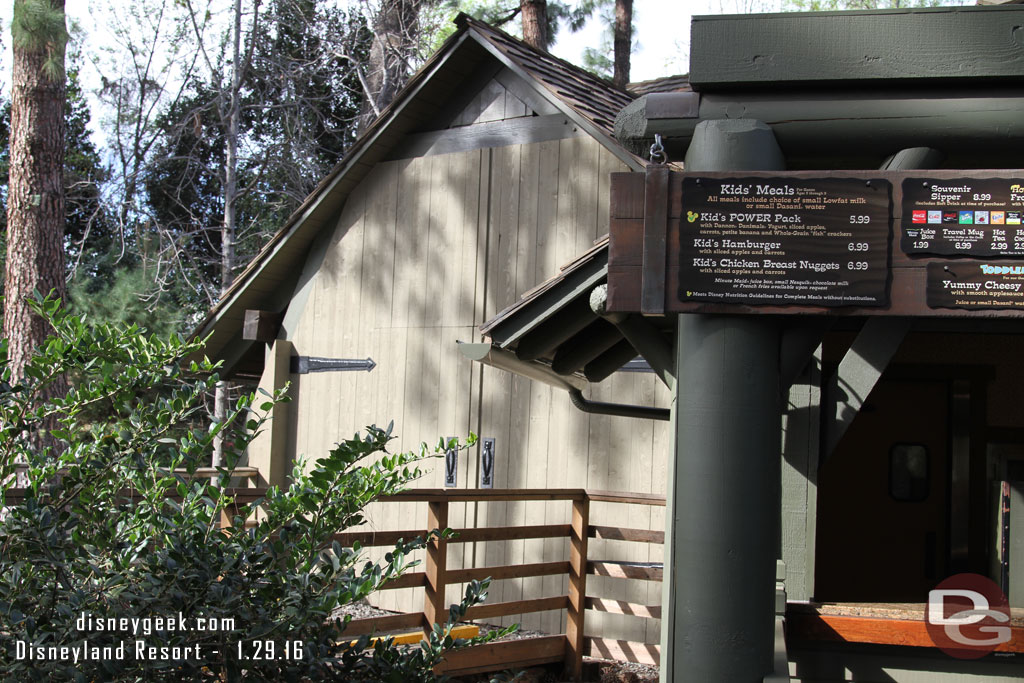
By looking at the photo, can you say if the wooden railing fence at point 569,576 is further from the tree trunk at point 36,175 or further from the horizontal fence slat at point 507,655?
the tree trunk at point 36,175

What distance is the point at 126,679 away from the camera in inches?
121

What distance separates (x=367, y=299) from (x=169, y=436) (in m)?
5.79

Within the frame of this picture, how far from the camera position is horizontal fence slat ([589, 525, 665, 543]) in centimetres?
732

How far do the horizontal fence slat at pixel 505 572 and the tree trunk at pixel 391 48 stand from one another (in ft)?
38.1

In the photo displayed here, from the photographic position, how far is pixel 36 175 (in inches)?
430

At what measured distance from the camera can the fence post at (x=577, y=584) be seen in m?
7.50

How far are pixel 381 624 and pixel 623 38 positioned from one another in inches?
623

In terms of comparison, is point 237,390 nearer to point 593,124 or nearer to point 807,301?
point 593,124

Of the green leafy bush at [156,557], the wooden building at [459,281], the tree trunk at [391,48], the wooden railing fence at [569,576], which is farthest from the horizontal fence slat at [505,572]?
the tree trunk at [391,48]

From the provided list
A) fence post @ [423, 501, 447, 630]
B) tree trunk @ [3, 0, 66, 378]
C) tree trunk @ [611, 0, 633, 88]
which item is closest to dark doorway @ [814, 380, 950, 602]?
fence post @ [423, 501, 447, 630]

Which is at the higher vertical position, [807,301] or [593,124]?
[593,124]

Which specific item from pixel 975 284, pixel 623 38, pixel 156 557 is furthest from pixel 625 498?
pixel 623 38

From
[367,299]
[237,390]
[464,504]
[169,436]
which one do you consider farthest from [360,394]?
[237,390]

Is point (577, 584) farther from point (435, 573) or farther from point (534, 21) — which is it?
point (534, 21)
